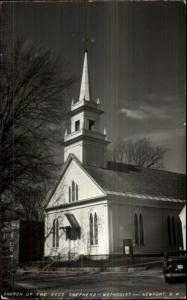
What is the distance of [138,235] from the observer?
4113mm

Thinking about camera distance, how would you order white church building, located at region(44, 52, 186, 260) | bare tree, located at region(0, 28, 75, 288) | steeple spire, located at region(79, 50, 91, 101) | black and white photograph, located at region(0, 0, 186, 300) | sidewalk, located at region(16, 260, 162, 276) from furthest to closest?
bare tree, located at region(0, 28, 75, 288) → steeple spire, located at region(79, 50, 91, 101) → white church building, located at region(44, 52, 186, 260) → black and white photograph, located at region(0, 0, 186, 300) → sidewalk, located at region(16, 260, 162, 276)

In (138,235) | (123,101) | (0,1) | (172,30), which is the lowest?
(138,235)

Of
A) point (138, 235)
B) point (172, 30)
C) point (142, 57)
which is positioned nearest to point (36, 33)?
point (142, 57)

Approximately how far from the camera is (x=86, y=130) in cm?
439

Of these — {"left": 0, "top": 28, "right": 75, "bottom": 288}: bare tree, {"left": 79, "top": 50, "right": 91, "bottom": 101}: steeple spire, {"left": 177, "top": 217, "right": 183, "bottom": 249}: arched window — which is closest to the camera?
{"left": 177, "top": 217, "right": 183, "bottom": 249}: arched window

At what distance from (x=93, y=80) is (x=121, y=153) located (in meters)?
0.85

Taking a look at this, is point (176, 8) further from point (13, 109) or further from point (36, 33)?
point (13, 109)

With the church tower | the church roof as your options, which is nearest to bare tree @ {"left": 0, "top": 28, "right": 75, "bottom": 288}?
the church tower

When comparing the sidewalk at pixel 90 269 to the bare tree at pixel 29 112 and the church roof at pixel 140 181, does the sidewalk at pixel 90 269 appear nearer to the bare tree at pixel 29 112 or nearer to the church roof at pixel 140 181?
the church roof at pixel 140 181

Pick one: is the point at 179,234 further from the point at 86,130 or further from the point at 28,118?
the point at 28,118

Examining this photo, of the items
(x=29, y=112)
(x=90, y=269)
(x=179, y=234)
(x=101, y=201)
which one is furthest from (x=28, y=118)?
(x=179, y=234)

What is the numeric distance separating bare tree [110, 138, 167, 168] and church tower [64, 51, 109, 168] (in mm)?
143

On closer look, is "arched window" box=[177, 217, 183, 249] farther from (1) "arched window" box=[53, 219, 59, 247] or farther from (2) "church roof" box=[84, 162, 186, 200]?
(1) "arched window" box=[53, 219, 59, 247]

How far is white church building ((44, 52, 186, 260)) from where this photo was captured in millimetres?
3898
